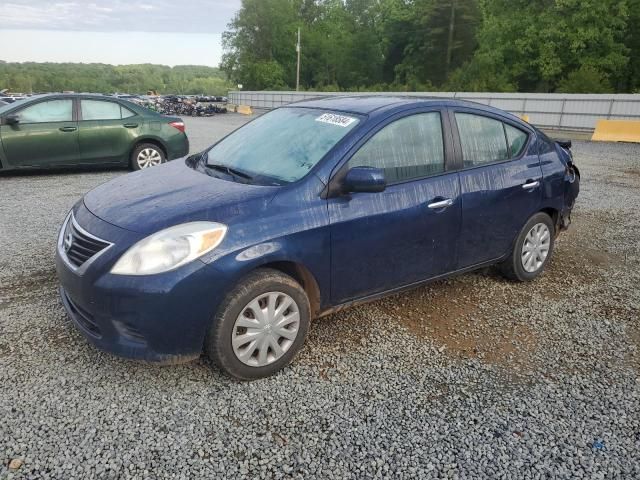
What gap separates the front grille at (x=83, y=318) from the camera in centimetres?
286

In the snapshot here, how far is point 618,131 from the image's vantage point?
17.3 meters

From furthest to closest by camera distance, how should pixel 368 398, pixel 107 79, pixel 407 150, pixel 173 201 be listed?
pixel 107 79 < pixel 407 150 < pixel 173 201 < pixel 368 398

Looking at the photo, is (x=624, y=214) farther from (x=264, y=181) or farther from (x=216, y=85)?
(x=216, y=85)

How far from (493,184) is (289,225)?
1.87 metres

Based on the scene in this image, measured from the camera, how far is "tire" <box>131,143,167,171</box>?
9.47 metres

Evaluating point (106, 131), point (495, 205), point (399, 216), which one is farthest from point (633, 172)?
point (106, 131)

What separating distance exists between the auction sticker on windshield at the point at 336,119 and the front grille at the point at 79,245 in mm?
1696

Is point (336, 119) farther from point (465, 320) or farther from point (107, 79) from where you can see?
point (107, 79)

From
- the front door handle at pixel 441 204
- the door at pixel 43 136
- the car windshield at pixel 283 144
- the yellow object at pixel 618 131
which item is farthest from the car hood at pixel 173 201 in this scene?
the yellow object at pixel 618 131

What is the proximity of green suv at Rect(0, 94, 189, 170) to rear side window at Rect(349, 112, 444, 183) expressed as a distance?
7131 mm

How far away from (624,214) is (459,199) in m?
4.88

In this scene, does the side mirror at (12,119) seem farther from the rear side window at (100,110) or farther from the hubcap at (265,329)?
the hubcap at (265,329)

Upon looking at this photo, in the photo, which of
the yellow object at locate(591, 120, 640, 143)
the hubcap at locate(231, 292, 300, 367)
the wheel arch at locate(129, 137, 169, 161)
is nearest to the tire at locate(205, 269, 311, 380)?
the hubcap at locate(231, 292, 300, 367)

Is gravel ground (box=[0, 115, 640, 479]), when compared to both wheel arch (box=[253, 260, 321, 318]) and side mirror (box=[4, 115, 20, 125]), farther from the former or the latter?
side mirror (box=[4, 115, 20, 125])
